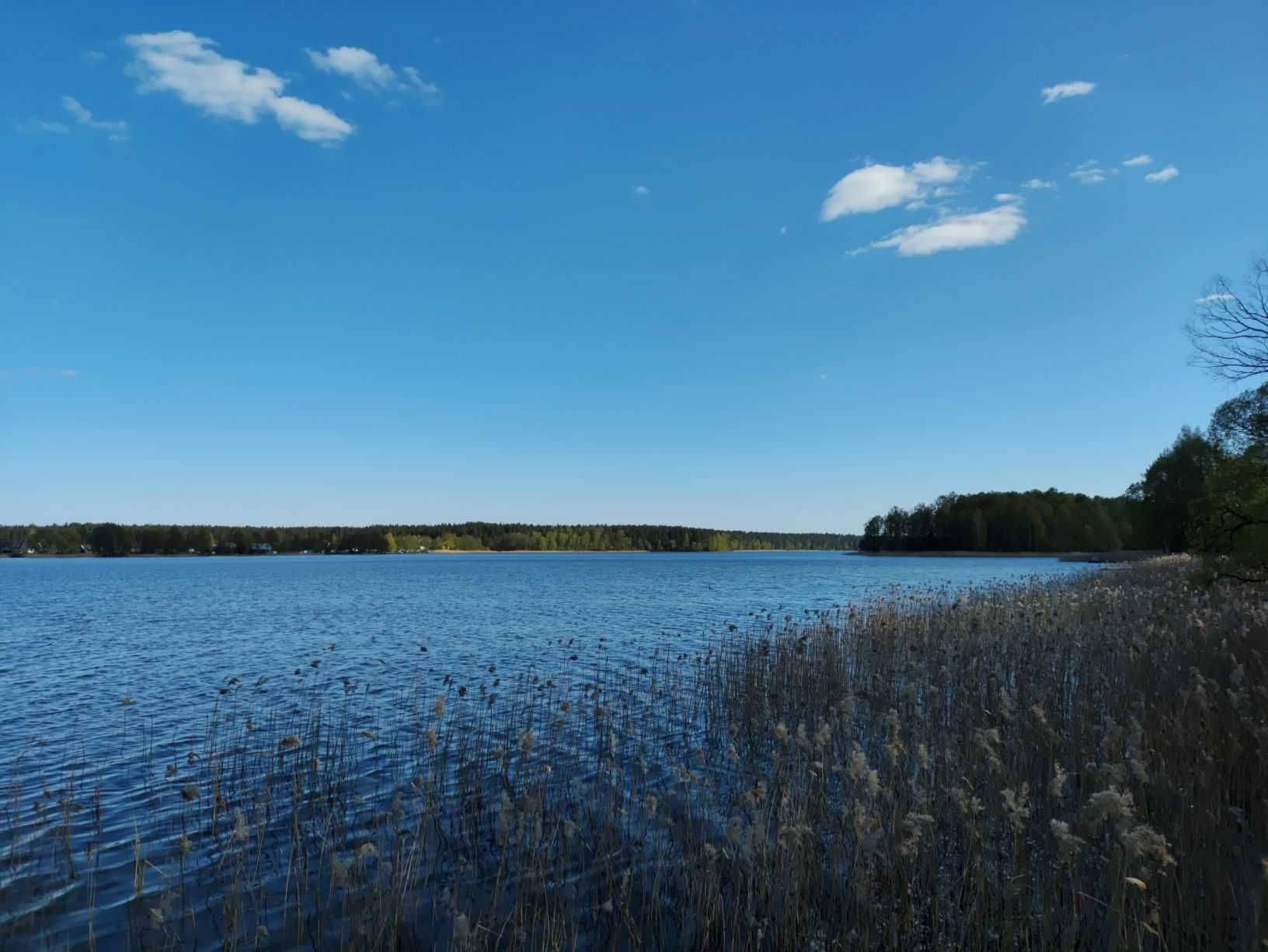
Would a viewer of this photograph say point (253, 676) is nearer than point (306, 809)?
No

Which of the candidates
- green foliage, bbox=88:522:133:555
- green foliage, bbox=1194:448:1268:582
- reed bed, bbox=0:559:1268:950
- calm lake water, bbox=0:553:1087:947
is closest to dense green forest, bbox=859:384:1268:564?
green foliage, bbox=1194:448:1268:582

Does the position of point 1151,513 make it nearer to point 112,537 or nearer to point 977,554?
point 977,554

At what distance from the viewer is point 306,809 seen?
30.5 ft

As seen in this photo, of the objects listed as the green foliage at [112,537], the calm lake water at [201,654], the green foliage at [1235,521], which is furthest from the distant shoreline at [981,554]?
the green foliage at [112,537]

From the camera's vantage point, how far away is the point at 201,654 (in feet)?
78.2

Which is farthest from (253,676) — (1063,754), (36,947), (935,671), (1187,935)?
(1187,935)

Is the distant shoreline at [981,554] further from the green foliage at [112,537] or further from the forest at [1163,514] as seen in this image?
the green foliage at [112,537]

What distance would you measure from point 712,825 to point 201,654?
21020mm

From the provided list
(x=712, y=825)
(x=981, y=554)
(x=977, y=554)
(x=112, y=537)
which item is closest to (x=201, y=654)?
(x=712, y=825)

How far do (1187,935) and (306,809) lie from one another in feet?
28.8

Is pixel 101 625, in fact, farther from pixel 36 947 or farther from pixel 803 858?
pixel 803 858

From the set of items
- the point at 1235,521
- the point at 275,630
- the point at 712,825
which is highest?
the point at 1235,521

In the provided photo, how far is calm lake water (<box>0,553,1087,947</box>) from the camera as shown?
970 cm

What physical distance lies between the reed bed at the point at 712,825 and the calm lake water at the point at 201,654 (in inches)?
6.0
